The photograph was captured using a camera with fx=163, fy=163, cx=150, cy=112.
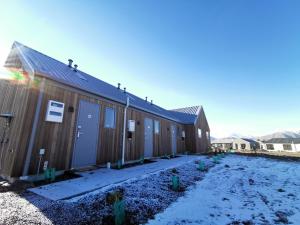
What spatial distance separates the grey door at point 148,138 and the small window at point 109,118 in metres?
3.03

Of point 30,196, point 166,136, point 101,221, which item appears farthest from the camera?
point 166,136

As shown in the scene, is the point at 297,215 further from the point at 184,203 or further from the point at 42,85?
the point at 42,85

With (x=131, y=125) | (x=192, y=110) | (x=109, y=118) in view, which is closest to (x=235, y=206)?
(x=109, y=118)

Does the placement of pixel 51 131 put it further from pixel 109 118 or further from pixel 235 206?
pixel 235 206

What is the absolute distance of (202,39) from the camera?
9867 mm

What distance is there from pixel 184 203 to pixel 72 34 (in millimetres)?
8146

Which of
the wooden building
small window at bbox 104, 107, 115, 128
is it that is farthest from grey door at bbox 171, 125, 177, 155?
small window at bbox 104, 107, 115, 128

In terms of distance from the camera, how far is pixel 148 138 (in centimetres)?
1038

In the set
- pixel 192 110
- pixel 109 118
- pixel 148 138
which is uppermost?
pixel 192 110

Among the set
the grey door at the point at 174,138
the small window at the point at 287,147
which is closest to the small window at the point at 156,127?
the grey door at the point at 174,138

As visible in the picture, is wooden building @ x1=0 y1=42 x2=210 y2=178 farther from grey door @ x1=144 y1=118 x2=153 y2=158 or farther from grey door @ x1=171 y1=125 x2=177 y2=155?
grey door @ x1=171 y1=125 x2=177 y2=155

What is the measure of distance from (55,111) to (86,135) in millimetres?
1447

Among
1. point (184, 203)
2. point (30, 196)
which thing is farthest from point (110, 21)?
point (184, 203)

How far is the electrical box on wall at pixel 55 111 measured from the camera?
5.05 metres
